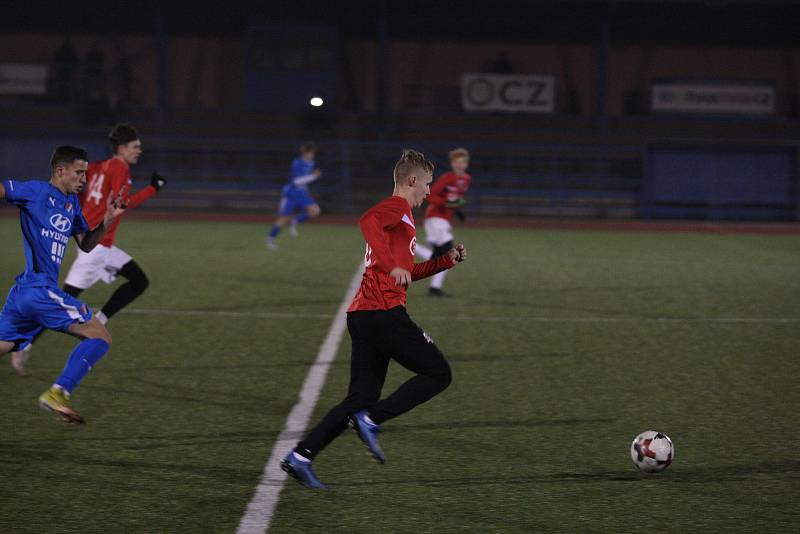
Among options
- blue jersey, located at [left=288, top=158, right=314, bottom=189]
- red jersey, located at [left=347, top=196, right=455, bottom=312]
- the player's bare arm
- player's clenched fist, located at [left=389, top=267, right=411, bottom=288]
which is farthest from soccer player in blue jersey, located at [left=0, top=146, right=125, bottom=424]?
blue jersey, located at [left=288, top=158, right=314, bottom=189]

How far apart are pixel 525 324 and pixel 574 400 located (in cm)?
321

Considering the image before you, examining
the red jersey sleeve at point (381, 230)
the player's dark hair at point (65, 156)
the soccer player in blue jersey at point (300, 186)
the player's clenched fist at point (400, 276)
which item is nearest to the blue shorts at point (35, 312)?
the player's dark hair at point (65, 156)

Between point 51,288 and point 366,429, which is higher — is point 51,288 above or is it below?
above

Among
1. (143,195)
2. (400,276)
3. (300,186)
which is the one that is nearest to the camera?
(400,276)

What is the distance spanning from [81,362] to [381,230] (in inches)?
81.6

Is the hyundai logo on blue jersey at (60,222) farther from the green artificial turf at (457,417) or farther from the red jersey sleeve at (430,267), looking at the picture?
the red jersey sleeve at (430,267)

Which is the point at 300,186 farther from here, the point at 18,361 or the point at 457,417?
the point at 457,417

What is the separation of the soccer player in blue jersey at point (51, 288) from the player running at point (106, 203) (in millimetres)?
1614

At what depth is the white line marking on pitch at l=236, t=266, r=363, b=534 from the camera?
4.29 meters

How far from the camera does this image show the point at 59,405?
5.36 meters

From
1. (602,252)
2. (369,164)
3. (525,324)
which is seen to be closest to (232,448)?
(525,324)

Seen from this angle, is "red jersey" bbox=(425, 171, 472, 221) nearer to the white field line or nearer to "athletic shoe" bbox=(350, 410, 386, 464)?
the white field line

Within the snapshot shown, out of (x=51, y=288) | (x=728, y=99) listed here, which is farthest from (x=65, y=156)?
(x=728, y=99)

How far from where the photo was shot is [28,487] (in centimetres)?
468
